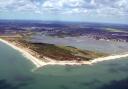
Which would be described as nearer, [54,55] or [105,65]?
[105,65]

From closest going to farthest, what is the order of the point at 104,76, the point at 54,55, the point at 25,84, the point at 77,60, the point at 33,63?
the point at 25,84 < the point at 104,76 < the point at 33,63 < the point at 77,60 < the point at 54,55

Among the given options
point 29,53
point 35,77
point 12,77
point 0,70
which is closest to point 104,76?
point 35,77

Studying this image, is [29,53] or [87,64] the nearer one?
[87,64]

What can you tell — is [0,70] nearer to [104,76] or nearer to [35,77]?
[35,77]

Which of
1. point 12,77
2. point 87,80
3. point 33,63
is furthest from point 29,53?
point 87,80

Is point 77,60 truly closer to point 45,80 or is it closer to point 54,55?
point 54,55

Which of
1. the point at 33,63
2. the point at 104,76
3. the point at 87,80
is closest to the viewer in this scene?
the point at 87,80
